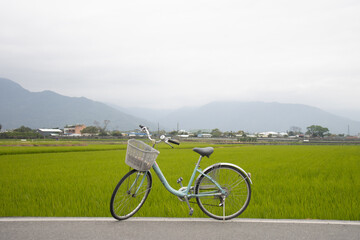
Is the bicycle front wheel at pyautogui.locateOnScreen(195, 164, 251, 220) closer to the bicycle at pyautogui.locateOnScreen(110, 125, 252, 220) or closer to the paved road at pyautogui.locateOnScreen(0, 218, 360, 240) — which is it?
the bicycle at pyautogui.locateOnScreen(110, 125, 252, 220)

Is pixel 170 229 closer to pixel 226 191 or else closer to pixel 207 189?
pixel 207 189

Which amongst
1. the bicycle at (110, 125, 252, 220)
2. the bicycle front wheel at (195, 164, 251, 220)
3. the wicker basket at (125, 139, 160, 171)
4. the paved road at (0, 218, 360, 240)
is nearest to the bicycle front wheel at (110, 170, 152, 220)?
the bicycle at (110, 125, 252, 220)

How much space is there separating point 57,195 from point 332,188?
6478mm

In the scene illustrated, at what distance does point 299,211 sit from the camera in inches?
202

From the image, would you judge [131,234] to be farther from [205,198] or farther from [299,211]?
[299,211]

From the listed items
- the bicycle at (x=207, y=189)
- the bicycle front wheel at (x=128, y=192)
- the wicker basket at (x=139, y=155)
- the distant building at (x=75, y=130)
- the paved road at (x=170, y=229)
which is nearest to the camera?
the paved road at (x=170, y=229)

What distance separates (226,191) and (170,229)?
1155 millimetres

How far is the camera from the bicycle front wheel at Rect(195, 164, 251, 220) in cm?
463

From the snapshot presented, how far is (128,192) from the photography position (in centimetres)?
457

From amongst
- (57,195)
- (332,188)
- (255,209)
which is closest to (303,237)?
(255,209)

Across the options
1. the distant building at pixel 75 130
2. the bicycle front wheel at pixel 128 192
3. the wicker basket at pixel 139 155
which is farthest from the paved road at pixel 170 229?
the distant building at pixel 75 130

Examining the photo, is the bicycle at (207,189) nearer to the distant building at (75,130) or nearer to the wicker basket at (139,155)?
the wicker basket at (139,155)

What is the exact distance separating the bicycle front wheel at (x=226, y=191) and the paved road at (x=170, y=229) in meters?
0.22

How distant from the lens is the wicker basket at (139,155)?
13.9 feet
